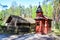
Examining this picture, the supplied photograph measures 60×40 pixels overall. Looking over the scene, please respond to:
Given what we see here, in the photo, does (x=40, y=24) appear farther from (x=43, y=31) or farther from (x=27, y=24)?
(x=27, y=24)

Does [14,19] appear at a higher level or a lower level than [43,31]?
higher

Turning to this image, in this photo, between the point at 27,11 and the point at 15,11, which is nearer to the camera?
the point at 15,11

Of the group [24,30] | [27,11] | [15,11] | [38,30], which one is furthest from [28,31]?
[27,11]

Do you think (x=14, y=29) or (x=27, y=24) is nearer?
(x=14, y=29)

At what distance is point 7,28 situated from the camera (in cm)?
3603

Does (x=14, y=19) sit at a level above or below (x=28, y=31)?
above

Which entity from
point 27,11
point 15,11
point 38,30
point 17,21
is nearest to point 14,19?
point 17,21

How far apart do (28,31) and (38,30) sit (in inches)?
127

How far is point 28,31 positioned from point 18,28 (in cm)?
235

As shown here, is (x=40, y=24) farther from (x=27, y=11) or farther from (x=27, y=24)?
(x=27, y=11)

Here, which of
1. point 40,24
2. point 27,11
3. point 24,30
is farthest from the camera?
point 27,11

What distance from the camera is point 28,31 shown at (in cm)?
3550

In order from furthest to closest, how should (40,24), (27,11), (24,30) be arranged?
1. (27,11)
2. (24,30)
3. (40,24)

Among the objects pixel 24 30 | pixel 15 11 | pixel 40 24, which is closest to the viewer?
pixel 40 24
